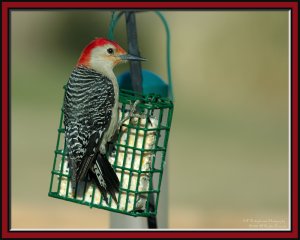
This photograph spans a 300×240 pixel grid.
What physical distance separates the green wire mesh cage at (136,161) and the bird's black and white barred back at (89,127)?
0.38ft

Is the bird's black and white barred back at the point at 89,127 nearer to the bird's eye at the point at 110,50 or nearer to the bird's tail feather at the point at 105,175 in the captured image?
the bird's tail feather at the point at 105,175

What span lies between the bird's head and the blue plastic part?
0.68 feet

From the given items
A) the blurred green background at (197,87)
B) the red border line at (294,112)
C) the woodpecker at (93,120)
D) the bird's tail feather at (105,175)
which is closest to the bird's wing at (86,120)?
the woodpecker at (93,120)

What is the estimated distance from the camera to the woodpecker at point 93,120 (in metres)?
6.27

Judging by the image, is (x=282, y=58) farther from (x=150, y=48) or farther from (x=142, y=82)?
(x=142, y=82)

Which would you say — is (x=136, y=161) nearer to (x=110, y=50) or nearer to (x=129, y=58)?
(x=129, y=58)

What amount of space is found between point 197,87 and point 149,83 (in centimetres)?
1139

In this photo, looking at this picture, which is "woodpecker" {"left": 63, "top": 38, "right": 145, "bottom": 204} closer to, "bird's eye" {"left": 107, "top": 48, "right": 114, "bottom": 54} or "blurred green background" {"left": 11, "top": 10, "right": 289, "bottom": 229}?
"bird's eye" {"left": 107, "top": 48, "right": 114, "bottom": 54}

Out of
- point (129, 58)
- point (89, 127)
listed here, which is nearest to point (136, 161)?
point (89, 127)

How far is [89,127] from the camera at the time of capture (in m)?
6.34

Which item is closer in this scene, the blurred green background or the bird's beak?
the bird's beak

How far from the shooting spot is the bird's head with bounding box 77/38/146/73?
6.66m

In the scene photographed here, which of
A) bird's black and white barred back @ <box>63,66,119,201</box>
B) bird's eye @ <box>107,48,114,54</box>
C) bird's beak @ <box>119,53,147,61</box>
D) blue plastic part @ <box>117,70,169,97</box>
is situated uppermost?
bird's eye @ <box>107,48,114,54</box>
